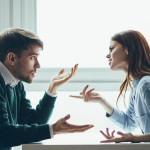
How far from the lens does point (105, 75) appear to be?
1.56 metres

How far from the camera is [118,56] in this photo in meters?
1.25

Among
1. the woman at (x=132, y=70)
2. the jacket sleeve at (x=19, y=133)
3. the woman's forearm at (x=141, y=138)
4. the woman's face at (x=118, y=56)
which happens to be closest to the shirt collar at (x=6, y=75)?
the jacket sleeve at (x=19, y=133)

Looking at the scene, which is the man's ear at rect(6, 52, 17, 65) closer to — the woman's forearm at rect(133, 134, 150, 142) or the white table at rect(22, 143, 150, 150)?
the white table at rect(22, 143, 150, 150)

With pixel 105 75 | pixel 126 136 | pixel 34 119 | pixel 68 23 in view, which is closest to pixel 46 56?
pixel 68 23

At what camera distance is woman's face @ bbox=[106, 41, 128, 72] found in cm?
124

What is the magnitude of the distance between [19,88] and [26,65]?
0.56 ft

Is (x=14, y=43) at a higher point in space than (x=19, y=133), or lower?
higher

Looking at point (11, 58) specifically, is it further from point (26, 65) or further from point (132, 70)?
point (132, 70)

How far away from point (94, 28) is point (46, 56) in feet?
1.09

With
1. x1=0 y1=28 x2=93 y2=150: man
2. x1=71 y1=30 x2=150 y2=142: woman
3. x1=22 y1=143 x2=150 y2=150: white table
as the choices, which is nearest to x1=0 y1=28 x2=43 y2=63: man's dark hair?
x1=0 y1=28 x2=93 y2=150: man

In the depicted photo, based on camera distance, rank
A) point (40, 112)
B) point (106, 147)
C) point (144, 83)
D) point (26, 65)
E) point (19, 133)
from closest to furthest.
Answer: point (106, 147), point (19, 133), point (144, 83), point (26, 65), point (40, 112)

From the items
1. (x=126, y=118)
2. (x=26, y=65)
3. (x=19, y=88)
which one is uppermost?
(x=26, y=65)

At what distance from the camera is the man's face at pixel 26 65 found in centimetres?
119

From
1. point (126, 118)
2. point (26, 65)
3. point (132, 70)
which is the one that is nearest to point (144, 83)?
point (132, 70)
